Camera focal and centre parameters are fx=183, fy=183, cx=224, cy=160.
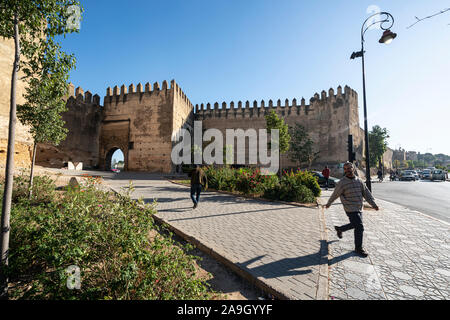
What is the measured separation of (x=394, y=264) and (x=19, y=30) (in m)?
6.84

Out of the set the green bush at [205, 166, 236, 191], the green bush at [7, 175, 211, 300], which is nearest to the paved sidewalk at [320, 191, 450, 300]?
the green bush at [7, 175, 211, 300]

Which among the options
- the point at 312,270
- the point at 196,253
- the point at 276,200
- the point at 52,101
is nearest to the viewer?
the point at 312,270

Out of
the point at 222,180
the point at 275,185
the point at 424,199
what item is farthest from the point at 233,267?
the point at 424,199

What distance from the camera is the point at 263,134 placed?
29312 millimetres

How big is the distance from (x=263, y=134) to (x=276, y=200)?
22.3 metres

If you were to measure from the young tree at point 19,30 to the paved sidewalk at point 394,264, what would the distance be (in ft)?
13.9

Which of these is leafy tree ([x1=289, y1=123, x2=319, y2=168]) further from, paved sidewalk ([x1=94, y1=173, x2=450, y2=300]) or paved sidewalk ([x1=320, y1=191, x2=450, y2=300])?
paved sidewalk ([x1=320, y1=191, x2=450, y2=300])

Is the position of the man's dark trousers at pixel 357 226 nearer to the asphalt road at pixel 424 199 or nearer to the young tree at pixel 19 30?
the asphalt road at pixel 424 199

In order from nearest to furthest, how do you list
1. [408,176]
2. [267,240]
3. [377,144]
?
[267,240]
[408,176]
[377,144]

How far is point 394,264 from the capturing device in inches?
117

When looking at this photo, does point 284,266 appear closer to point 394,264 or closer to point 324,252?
point 324,252

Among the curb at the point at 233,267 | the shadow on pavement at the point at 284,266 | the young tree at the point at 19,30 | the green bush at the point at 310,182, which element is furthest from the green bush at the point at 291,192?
the young tree at the point at 19,30
